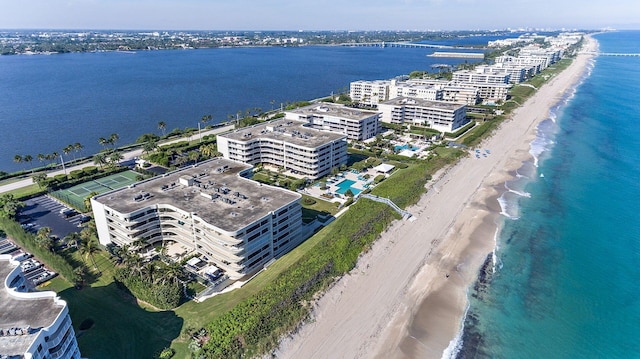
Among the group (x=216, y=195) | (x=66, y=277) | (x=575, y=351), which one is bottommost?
(x=575, y=351)

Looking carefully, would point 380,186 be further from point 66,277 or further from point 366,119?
point 66,277

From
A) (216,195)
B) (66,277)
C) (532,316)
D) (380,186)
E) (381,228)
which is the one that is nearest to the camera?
(532,316)

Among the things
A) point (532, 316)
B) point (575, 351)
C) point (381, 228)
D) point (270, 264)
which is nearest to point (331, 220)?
point (381, 228)

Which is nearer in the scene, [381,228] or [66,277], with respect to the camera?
[66,277]

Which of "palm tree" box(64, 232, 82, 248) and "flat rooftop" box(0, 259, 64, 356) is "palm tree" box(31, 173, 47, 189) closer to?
"palm tree" box(64, 232, 82, 248)

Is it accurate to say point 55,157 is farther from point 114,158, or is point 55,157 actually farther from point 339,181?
point 339,181

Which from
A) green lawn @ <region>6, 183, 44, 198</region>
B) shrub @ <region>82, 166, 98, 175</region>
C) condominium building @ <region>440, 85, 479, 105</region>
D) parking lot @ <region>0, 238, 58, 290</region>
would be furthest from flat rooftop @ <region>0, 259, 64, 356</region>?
condominium building @ <region>440, 85, 479, 105</region>

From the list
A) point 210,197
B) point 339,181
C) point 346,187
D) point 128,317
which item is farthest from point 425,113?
point 128,317
